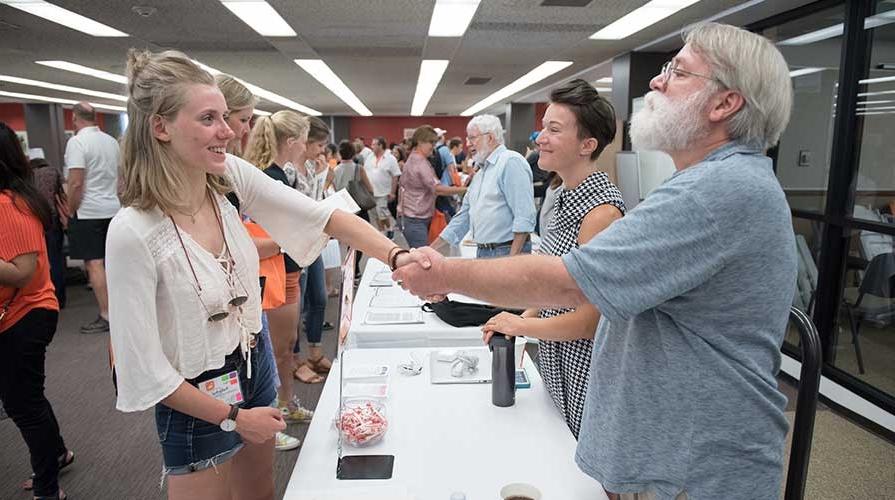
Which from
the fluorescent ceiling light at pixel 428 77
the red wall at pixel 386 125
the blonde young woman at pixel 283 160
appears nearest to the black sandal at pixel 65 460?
the blonde young woman at pixel 283 160

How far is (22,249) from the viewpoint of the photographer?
2.07 meters

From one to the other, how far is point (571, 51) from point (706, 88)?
621cm

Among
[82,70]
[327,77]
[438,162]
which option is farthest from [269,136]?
[82,70]

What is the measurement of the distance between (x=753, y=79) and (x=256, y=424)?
1.25m

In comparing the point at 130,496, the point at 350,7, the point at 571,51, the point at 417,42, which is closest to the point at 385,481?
the point at 130,496

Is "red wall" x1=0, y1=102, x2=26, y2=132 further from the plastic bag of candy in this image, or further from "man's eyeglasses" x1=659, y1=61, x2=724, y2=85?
"man's eyeglasses" x1=659, y1=61, x2=724, y2=85

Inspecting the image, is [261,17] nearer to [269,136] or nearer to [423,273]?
[269,136]

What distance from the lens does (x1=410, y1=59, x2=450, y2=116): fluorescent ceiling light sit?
7723 mm

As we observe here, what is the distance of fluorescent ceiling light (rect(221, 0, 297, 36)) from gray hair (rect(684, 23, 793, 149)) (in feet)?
13.9

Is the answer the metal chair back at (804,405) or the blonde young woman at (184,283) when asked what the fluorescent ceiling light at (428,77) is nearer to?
the blonde young woman at (184,283)

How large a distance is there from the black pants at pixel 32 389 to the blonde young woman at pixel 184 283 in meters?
1.37

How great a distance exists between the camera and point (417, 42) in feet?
20.1

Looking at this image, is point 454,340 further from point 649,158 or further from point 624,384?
point 649,158

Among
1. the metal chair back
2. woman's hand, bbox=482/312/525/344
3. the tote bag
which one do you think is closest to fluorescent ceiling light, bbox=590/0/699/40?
the tote bag
